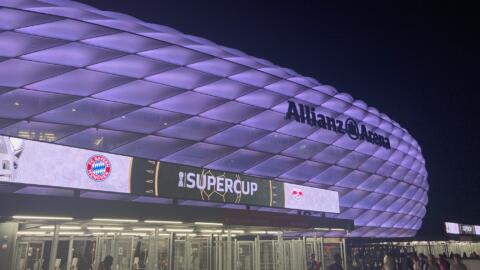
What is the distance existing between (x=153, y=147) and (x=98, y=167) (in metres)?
6.79

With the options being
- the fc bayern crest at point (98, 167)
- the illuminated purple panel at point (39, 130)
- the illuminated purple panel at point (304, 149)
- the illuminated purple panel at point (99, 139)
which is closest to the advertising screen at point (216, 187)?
the fc bayern crest at point (98, 167)

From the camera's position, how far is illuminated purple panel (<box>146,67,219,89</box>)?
885 inches

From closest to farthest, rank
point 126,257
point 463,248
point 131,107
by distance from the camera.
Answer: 1. point 126,257
2. point 131,107
3. point 463,248

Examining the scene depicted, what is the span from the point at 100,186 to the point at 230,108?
11.7 meters

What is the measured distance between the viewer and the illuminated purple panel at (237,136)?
2412 centimetres

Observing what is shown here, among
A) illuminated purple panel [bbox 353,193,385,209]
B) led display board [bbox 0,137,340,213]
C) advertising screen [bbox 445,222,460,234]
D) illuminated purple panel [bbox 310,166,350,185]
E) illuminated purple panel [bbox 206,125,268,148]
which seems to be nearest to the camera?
led display board [bbox 0,137,340,213]

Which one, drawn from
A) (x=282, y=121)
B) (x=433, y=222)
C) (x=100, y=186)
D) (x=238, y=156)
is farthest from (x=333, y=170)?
(x=433, y=222)

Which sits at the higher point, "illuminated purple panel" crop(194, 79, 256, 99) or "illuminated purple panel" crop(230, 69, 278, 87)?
"illuminated purple panel" crop(230, 69, 278, 87)

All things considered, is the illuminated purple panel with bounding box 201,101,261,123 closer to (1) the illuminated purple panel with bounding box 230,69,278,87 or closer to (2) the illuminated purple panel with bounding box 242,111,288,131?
(2) the illuminated purple panel with bounding box 242,111,288,131

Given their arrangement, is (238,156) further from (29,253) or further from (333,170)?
(29,253)

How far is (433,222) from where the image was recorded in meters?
56.3

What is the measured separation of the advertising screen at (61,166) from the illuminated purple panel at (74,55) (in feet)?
22.8

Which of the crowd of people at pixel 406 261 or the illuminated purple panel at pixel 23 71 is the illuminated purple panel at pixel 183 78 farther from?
the crowd of people at pixel 406 261

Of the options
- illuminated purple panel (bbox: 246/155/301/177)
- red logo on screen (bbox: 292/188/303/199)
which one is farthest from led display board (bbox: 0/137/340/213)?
illuminated purple panel (bbox: 246/155/301/177)
